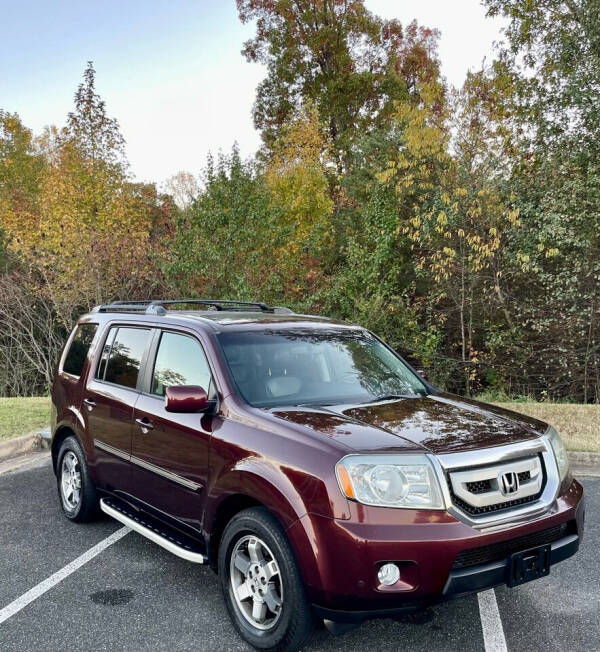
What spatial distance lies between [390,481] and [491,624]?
4.14ft

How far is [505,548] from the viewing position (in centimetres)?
310

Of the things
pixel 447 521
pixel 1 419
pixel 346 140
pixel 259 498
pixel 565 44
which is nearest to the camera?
pixel 447 521

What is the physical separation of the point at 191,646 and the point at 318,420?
138 centimetres

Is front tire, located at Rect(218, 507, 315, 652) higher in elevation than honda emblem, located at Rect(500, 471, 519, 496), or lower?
lower

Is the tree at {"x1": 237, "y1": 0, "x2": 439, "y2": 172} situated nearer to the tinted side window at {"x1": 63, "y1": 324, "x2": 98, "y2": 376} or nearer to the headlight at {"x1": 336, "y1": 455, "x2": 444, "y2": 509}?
the tinted side window at {"x1": 63, "y1": 324, "x2": 98, "y2": 376}

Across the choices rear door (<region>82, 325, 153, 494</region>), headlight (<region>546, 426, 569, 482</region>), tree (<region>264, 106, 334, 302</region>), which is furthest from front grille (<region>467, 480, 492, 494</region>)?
tree (<region>264, 106, 334, 302</region>)

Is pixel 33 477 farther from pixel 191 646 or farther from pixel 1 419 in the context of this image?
pixel 191 646

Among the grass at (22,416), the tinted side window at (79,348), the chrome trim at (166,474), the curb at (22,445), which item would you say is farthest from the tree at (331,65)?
the chrome trim at (166,474)

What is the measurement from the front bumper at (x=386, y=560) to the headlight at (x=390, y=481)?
6 cm

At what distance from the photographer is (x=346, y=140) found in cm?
2988

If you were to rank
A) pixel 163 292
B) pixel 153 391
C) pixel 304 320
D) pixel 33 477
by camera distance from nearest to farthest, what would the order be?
pixel 153 391 → pixel 304 320 → pixel 33 477 → pixel 163 292

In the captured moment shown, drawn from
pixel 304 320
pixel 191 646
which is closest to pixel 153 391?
pixel 304 320

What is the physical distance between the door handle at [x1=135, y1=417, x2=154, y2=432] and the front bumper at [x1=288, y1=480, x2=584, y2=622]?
64.8 inches

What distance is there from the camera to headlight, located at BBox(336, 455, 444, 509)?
9.80 ft
